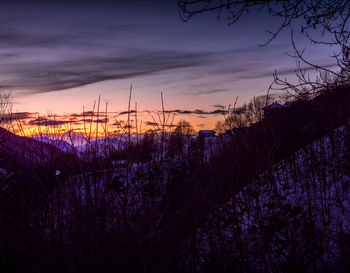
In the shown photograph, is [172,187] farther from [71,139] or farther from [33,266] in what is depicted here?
[33,266]

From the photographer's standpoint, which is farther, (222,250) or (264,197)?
(264,197)

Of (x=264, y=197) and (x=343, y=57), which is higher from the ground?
(x=343, y=57)

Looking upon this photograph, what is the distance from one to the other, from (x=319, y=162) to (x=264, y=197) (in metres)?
1.02

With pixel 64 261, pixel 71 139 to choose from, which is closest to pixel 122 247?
pixel 64 261

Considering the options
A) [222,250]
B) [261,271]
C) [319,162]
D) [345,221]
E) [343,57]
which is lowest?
[261,271]

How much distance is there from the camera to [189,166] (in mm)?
7902

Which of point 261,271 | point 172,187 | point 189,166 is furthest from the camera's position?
point 189,166

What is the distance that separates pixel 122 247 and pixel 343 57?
133 inches

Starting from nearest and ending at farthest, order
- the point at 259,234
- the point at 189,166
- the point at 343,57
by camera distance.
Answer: the point at 343,57 → the point at 259,234 → the point at 189,166

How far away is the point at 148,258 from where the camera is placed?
3.04 metres

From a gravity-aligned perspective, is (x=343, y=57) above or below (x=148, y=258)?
above

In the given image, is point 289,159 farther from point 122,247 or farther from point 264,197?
point 122,247

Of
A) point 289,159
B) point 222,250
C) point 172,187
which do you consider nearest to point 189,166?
point 172,187

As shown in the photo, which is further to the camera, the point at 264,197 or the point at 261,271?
the point at 264,197
